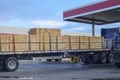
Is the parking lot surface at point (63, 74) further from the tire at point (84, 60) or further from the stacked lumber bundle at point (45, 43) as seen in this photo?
the tire at point (84, 60)

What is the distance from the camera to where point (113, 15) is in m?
39.7

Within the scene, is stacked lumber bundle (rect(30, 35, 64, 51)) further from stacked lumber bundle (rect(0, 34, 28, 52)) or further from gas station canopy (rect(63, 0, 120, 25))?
gas station canopy (rect(63, 0, 120, 25))

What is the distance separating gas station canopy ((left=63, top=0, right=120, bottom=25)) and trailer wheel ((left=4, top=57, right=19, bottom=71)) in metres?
12.4

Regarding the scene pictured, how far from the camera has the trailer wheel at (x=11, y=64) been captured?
24.2 metres

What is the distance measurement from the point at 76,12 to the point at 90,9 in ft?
7.73

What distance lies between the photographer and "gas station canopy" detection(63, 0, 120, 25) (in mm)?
34069

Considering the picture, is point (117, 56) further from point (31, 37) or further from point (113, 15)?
point (113, 15)

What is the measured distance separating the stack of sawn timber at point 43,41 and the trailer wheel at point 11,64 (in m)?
0.66

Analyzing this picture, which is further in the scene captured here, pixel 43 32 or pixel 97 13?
pixel 97 13

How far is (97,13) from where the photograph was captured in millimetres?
37094

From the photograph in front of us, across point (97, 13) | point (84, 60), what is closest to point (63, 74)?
point (84, 60)

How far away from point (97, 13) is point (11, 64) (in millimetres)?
14947

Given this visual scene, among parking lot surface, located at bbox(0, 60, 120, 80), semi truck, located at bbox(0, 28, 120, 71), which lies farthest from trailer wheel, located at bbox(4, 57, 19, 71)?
parking lot surface, located at bbox(0, 60, 120, 80)

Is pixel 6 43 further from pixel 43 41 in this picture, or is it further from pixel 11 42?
pixel 43 41
